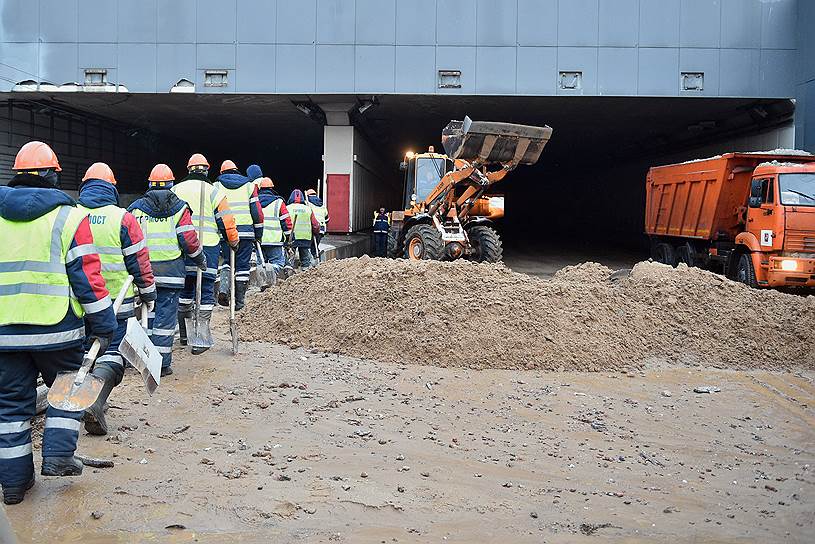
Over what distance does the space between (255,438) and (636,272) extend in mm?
7599

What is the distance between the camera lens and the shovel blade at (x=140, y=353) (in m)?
5.02

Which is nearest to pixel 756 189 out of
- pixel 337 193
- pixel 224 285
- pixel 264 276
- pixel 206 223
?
pixel 264 276

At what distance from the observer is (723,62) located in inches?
877

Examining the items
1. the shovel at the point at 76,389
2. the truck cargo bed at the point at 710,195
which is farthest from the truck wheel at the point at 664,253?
the shovel at the point at 76,389

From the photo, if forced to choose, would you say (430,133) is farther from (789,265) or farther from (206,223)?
(206,223)

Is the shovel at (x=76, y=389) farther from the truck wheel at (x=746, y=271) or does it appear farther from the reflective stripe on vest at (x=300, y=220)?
the truck wheel at (x=746, y=271)

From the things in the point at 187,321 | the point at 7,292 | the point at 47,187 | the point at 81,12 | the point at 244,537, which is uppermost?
the point at 81,12

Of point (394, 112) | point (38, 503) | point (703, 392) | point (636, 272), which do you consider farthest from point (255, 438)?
point (394, 112)

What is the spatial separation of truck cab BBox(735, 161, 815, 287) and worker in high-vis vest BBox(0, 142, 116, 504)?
40.8 ft

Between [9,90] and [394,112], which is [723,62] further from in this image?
[9,90]

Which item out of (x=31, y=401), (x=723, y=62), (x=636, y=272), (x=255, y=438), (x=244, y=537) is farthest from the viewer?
(x=723, y=62)

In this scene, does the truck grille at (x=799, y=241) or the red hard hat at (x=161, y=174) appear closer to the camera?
the red hard hat at (x=161, y=174)

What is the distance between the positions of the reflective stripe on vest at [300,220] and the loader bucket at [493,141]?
3398mm

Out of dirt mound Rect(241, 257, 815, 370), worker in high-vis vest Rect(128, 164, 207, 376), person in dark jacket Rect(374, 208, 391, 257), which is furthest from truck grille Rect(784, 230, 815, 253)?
person in dark jacket Rect(374, 208, 391, 257)
